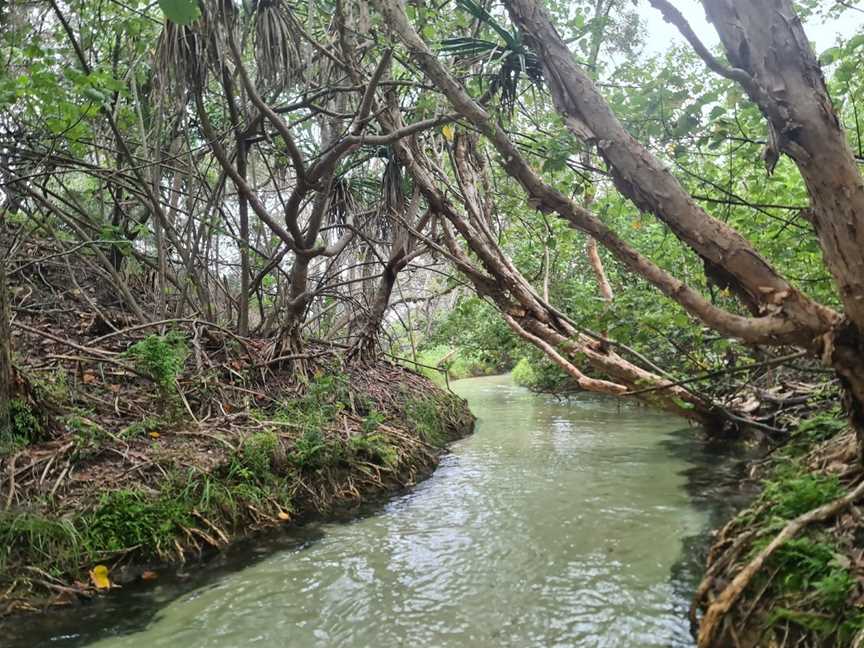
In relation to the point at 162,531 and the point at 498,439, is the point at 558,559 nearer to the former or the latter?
the point at 162,531

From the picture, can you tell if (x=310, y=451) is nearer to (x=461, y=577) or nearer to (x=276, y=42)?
(x=461, y=577)

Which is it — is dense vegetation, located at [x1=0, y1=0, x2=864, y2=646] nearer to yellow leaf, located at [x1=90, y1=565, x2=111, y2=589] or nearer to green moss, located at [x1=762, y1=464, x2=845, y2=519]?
green moss, located at [x1=762, y1=464, x2=845, y2=519]

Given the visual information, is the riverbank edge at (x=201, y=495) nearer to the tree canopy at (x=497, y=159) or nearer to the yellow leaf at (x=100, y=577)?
the yellow leaf at (x=100, y=577)

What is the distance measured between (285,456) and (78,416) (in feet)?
4.93

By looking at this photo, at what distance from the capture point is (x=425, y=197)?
6.21 m

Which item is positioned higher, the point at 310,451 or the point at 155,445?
the point at 155,445

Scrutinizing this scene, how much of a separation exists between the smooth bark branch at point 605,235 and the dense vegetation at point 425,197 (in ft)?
0.04

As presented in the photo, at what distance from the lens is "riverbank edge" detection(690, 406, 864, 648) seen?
7.62ft

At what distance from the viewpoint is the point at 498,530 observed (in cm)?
468

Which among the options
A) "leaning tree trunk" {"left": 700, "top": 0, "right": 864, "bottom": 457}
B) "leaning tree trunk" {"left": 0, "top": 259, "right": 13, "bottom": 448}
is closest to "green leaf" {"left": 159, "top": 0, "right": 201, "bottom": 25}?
"leaning tree trunk" {"left": 700, "top": 0, "right": 864, "bottom": 457}

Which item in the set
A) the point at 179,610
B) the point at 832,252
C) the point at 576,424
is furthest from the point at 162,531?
the point at 576,424

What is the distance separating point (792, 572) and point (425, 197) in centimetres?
456

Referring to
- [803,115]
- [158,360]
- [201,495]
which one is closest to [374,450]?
[201,495]

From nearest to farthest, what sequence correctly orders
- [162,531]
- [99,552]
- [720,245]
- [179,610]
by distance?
[720,245] → [179,610] → [99,552] → [162,531]
